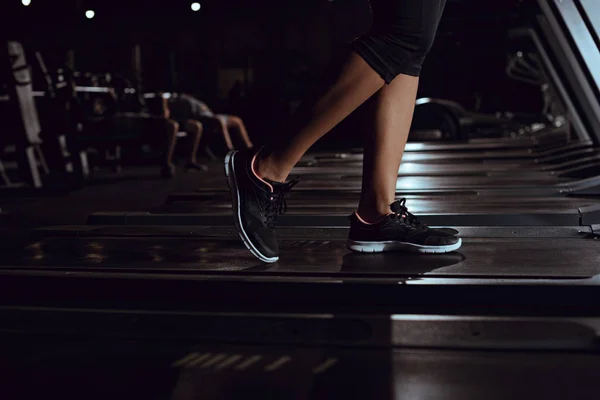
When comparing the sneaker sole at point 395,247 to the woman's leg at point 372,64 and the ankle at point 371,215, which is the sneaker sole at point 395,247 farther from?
the woman's leg at point 372,64

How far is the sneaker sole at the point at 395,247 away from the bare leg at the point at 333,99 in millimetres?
298

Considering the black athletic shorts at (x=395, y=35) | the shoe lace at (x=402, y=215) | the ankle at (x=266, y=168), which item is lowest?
the shoe lace at (x=402, y=215)

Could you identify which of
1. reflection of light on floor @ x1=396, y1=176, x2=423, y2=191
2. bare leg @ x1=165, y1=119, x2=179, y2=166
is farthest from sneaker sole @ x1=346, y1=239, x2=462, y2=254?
bare leg @ x1=165, y1=119, x2=179, y2=166

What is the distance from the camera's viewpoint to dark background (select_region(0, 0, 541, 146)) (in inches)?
182

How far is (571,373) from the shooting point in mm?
1130

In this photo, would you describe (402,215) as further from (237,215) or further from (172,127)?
(172,127)

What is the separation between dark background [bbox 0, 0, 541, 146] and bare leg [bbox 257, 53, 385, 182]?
239cm

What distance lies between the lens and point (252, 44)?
11539mm

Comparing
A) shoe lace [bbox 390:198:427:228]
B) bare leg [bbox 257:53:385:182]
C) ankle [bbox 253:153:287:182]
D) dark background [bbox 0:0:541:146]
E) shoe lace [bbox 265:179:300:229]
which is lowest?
dark background [bbox 0:0:541:146]

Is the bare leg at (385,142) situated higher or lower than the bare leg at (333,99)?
lower

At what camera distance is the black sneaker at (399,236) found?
65.1 inches

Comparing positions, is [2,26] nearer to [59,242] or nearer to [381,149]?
[59,242]

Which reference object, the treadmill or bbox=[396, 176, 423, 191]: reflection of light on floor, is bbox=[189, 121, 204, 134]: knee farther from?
the treadmill

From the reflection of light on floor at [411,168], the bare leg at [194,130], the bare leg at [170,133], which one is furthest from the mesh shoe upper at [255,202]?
the bare leg at [194,130]
